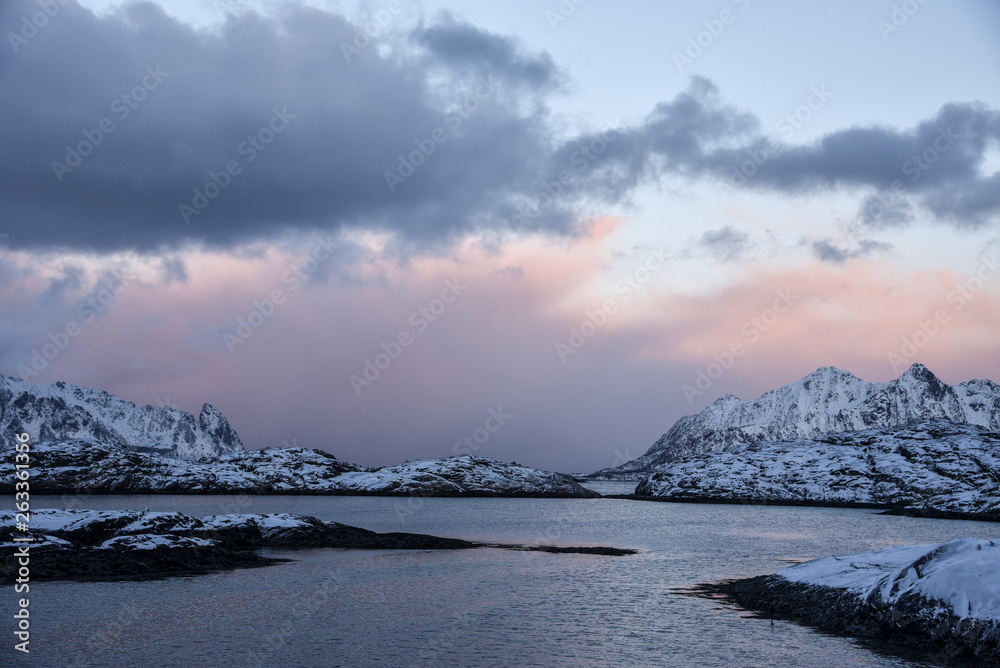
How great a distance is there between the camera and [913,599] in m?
35.2

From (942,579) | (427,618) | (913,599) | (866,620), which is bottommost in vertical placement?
(427,618)

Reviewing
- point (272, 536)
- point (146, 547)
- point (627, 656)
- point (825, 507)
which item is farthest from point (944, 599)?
point (825, 507)

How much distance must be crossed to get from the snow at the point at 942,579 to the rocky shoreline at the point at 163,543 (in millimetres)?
36522

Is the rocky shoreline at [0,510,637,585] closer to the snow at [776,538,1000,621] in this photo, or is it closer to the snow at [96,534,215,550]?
the snow at [96,534,215,550]

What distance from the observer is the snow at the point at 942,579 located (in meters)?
32.9

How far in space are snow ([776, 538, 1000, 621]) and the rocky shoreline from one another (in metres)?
36.5

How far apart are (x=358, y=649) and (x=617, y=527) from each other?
95.1m

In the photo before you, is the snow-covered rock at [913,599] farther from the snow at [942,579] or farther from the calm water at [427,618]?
the calm water at [427,618]

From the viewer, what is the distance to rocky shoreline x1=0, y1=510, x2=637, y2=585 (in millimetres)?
55844

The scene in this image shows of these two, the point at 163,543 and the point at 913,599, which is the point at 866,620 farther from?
the point at 163,543

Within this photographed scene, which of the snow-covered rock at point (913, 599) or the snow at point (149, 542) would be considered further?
the snow at point (149, 542)

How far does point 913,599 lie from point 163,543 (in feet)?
192

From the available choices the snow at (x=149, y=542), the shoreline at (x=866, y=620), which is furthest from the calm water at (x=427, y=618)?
the snow at (x=149, y=542)

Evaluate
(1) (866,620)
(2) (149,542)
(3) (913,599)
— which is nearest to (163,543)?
(2) (149,542)
